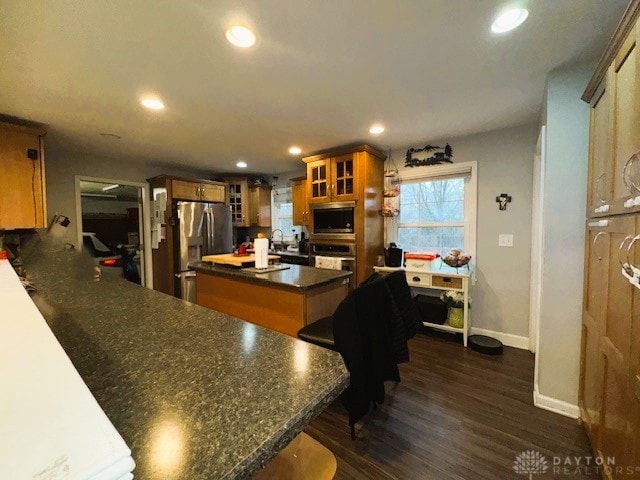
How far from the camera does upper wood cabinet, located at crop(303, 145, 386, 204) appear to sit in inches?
123

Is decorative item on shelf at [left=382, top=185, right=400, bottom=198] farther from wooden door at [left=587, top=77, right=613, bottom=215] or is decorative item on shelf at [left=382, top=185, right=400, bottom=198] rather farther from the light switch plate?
wooden door at [left=587, top=77, right=613, bottom=215]

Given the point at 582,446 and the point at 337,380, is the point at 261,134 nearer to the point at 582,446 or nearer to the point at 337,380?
the point at 337,380

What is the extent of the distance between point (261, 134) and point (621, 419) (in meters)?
3.18

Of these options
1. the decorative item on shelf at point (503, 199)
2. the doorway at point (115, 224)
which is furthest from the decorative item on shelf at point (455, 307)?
the doorway at point (115, 224)

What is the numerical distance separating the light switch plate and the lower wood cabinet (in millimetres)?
1285

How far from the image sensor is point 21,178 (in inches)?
95.5

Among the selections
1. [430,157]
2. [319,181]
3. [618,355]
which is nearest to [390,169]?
[430,157]

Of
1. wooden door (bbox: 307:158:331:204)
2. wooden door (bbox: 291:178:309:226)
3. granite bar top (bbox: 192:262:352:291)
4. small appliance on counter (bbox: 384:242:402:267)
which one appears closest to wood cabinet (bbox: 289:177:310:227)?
wooden door (bbox: 291:178:309:226)

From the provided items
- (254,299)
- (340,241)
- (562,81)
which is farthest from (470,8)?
(340,241)

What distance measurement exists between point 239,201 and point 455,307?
12.7 feet

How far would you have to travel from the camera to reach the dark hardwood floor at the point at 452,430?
4.62 feet

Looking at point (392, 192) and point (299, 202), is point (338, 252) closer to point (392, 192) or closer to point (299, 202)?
point (392, 192)

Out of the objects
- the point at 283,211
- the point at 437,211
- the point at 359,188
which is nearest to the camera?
the point at 359,188

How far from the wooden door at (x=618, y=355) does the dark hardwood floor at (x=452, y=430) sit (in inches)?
15.9
